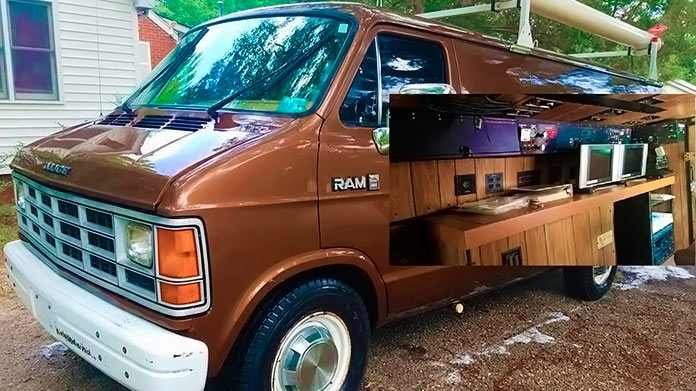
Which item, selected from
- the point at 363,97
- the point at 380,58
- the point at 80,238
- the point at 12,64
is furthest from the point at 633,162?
the point at 12,64

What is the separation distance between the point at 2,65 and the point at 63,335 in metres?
6.34

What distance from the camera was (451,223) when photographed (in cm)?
197

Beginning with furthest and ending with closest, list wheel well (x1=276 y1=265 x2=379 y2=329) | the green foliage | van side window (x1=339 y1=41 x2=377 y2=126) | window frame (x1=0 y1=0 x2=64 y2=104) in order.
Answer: window frame (x1=0 y1=0 x2=64 y2=104) < the green foliage < van side window (x1=339 y1=41 x2=377 y2=126) < wheel well (x1=276 y1=265 x2=379 y2=329)

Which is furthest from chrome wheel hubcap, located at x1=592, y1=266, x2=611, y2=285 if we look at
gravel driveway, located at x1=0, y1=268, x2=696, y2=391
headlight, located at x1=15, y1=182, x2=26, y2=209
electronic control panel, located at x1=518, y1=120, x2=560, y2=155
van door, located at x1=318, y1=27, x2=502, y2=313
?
headlight, located at x1=15, y1=182, x2=26, y2=209

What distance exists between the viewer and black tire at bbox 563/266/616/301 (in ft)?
14.5

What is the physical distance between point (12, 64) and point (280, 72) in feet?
20.5

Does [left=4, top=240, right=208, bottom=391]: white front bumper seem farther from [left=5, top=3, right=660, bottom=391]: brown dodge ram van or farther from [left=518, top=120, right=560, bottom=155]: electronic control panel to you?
[left=518, top=120, right=560, bottom=155]: electronic control panel

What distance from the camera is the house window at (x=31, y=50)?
23.9 ft

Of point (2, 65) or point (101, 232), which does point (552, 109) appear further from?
point (2, 65)

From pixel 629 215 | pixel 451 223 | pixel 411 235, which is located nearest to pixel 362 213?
pixel 411 235

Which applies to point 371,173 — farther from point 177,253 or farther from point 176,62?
point 176,62

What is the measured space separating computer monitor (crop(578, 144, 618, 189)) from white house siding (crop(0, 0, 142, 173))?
302 inches

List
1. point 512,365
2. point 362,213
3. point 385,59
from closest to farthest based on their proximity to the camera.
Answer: point 362,213 → point 385,59 → point 512,365

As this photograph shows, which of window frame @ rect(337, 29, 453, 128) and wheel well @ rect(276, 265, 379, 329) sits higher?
window frame @ rect(337, 29, 453, 128)
